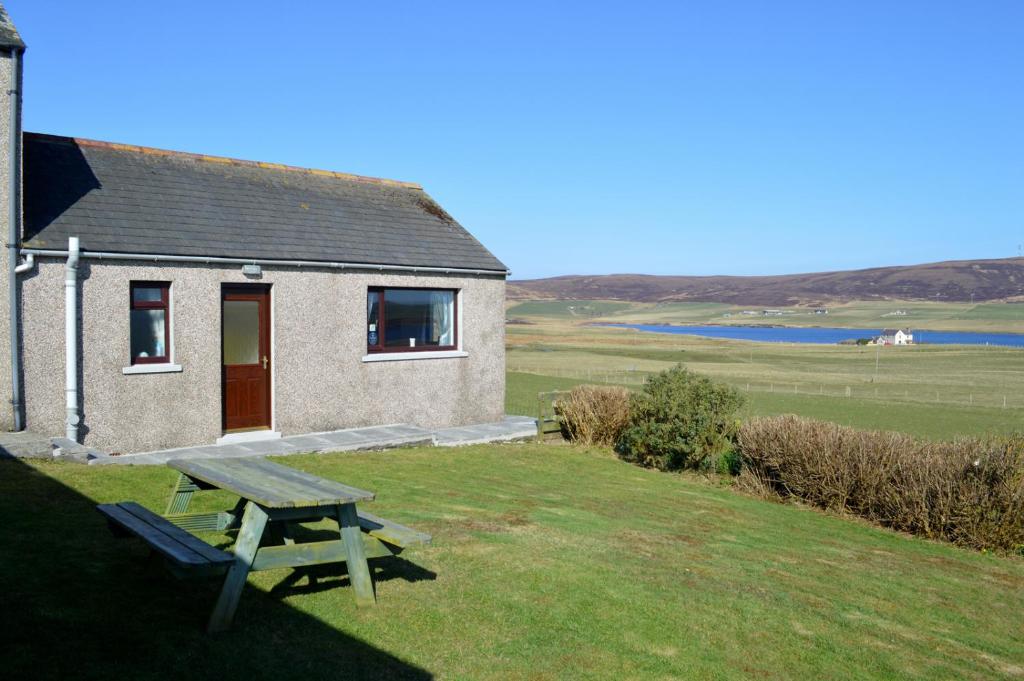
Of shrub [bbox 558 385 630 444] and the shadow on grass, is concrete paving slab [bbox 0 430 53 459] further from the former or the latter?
shrub [bbox 558 385 630 444]

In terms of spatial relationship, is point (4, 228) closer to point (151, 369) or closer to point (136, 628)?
point (151, 369)

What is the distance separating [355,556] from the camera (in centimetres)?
611

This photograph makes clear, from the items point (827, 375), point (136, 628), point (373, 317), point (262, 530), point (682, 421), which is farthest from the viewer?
point (827, 375)

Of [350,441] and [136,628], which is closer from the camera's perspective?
[136,628]

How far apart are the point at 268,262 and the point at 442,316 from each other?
413 cm

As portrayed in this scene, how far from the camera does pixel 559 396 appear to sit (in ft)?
63.3

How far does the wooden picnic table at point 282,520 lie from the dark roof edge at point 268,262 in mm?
6994

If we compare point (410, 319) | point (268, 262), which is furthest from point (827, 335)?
point (268, 262)

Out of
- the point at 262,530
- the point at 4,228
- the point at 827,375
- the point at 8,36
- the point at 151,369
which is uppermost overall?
the point at 8,36

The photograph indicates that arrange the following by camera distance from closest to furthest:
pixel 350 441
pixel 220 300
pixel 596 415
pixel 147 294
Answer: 1. pixel 147 294
2. pixel 220 300
3. pixel 350 441
4. pixel 596 415

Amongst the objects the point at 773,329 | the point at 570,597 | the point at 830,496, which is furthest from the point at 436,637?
the point at 773,329

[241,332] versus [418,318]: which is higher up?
[418,318]

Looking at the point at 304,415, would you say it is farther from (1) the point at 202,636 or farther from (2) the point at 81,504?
(1) the point at 202,636

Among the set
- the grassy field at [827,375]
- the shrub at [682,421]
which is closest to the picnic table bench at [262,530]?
the shrub at [682,421]
